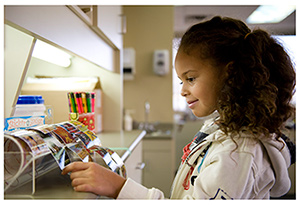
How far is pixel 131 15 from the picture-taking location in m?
2.12

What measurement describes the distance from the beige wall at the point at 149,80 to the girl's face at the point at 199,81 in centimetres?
197

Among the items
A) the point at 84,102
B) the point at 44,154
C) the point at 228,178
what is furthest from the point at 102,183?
the point at 84,102

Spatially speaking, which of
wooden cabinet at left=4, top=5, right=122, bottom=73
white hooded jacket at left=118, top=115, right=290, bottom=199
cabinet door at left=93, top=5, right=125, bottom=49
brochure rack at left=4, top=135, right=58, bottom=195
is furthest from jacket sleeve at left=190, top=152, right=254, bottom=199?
cabinet door at left=93, top=5, right=125, bottom=49

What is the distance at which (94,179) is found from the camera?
577 mm

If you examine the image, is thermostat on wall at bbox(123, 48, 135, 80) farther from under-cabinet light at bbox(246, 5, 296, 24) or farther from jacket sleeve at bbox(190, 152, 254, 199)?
jacket sleeve at bbox(190, 152, 254, 199)

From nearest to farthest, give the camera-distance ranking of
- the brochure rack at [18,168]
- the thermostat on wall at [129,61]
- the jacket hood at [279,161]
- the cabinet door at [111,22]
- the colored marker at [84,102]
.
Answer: the brochure rack at [18,168]
the jacket hood at [279,161]
the colored marker at [84,102]
the cabinet door at [111,22]
the thermostat on wall at [129,61]

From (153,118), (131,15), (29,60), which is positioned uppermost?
(131,15)

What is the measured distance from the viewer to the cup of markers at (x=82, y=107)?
2.86 feet

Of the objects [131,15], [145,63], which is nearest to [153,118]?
[145,63]

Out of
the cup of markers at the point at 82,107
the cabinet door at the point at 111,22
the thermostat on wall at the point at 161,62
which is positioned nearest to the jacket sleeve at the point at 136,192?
the cup of markers at the point at 82,107

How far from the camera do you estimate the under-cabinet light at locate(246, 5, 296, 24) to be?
73 centimetres

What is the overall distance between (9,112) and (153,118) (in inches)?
88.4

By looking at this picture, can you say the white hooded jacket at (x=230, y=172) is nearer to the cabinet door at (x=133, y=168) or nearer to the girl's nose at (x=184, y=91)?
the girl's nose at (x=184, y=91)
